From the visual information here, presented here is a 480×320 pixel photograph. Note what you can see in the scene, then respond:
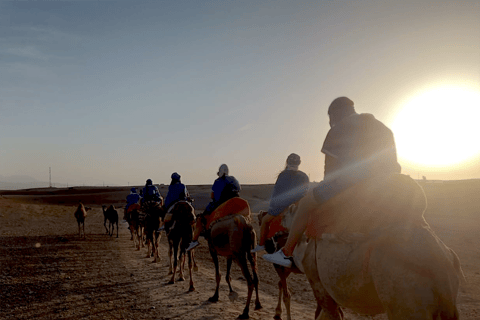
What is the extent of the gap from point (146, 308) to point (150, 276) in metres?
3.92

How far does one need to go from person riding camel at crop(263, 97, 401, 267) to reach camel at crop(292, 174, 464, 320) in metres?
0.09

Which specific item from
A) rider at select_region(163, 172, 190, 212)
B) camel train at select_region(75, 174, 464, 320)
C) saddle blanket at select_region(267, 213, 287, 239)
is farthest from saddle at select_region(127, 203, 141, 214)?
camel train at select_region(75, 174, 464, 320)

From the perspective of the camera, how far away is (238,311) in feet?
27.1

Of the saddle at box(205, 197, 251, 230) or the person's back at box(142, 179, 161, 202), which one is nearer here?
the saddle at box(205, 197, 251, 230)

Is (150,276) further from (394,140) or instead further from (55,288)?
(394,140)

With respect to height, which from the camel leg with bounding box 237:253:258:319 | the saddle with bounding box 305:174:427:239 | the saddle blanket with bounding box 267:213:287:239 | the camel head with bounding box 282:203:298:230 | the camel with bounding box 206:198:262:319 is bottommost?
the camel leg with bounding box 237:253:258:319

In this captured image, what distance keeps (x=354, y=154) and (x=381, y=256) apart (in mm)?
985

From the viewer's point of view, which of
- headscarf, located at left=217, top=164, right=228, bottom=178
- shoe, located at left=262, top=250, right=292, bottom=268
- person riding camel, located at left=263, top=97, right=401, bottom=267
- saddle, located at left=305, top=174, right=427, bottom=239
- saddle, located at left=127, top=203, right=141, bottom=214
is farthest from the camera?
saddle, located at left=127, top=203, right=141, bottom=214

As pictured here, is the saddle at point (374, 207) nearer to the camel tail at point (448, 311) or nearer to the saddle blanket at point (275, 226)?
the camel tail at point (448, 311)

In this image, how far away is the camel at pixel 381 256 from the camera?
8.66 ft

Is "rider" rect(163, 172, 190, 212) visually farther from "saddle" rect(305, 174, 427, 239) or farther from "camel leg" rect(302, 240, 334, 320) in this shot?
"saddle" rect(305, 174, 427, 239)

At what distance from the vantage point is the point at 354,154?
343cm

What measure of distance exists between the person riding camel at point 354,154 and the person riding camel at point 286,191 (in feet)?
11.5

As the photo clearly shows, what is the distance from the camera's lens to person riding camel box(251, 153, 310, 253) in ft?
23.6
